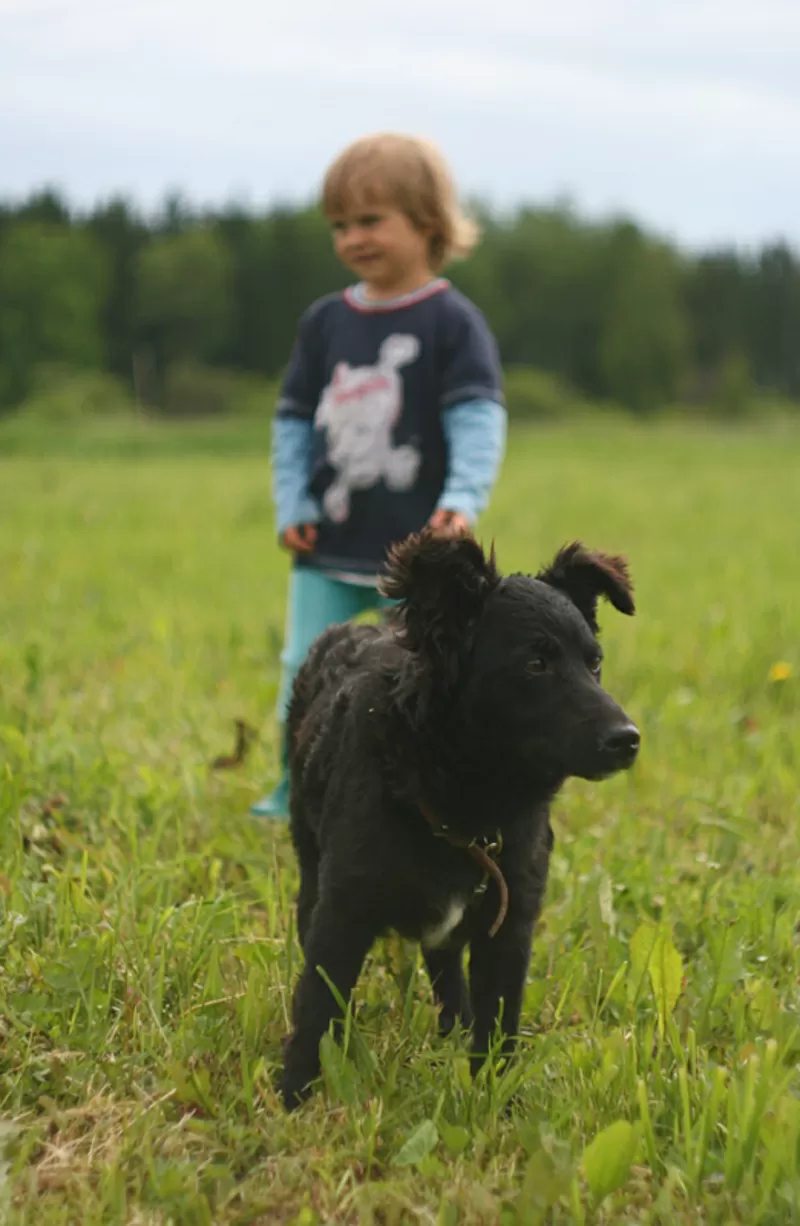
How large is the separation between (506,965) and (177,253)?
211ft

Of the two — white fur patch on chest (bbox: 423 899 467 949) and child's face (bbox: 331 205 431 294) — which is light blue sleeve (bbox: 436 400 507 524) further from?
white fur patch on chest (bbox: 423 899 467 949)

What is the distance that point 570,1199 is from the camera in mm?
2098

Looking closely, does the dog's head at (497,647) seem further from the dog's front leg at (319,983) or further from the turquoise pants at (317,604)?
the turquoise pants at (317,604)

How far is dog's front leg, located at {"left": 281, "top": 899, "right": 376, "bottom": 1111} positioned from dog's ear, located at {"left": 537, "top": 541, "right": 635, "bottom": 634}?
79cm

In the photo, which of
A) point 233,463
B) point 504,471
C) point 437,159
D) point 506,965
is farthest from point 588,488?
point 506,965

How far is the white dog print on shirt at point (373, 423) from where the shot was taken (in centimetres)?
391

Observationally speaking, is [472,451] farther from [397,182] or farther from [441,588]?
[441,588]

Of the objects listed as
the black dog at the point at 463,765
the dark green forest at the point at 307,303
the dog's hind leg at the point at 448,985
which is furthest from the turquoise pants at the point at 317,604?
the dark green forest at the point at 307,303

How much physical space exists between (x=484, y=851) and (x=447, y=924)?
0.58 feet

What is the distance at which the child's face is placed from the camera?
385 centimetres

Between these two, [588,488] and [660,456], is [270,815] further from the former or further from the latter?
[660,456]

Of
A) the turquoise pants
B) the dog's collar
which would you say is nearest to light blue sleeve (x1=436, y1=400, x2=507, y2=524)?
the turquoise pants

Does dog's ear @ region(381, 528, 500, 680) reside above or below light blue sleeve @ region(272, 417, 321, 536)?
above

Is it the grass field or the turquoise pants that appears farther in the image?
the turquoise pants
